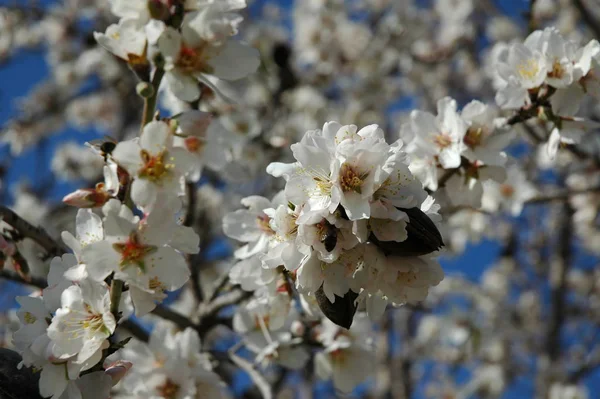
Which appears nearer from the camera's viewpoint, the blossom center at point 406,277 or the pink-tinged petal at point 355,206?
the pink-tinged petal at point 355,206

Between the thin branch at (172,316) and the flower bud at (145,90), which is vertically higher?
the flower bud at (145,90)

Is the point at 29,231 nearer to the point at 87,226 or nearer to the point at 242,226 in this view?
the point at 87,226

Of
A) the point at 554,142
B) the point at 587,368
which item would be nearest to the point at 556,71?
the point at 554,142

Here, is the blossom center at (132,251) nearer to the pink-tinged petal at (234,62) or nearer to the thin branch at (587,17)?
the pink-tinged petal at (234,62)

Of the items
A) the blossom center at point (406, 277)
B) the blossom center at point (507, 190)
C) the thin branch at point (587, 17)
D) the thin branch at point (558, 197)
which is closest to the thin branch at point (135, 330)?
the blossom center at point (406, 277)

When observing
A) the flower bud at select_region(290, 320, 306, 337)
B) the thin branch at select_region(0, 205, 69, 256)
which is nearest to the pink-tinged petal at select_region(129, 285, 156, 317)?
the thin branch at select_region(0, 205, 69, 256)

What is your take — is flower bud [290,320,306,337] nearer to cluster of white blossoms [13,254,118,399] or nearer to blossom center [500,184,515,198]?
cluster of white blossoms [13,254,118,399]

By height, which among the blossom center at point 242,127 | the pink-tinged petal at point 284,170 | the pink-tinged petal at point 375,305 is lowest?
the blossom center at point 242,127

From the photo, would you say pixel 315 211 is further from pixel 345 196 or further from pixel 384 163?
pixel 384 163
